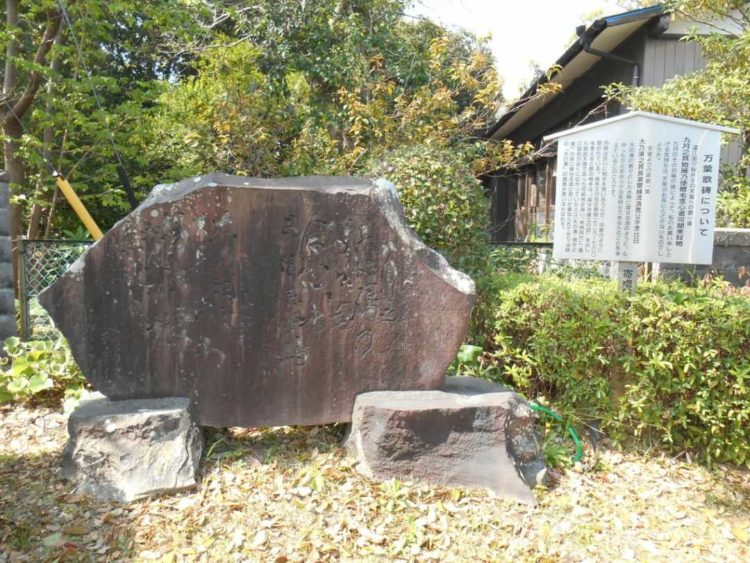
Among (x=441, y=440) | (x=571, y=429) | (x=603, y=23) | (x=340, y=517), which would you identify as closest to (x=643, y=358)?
(x=571, y=429)

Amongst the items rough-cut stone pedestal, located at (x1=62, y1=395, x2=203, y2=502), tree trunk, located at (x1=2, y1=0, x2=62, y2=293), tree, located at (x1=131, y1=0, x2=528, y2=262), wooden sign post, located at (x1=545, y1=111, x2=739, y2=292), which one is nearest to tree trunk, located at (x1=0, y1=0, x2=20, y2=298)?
tree trunk, located at (x1=2, y1=0, x2=62, y2=293)

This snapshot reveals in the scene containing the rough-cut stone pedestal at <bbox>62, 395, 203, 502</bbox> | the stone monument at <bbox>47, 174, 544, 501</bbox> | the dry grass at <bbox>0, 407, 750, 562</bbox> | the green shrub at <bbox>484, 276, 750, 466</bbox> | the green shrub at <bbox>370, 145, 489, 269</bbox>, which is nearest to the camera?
the dry grass at <bbox>0, 407, 750, 562</bbox>

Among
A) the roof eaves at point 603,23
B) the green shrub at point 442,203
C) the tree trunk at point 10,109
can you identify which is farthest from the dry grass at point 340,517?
the roof eaves at point 603,23

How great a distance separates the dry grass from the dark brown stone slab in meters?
0.38

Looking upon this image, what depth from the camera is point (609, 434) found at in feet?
14.5

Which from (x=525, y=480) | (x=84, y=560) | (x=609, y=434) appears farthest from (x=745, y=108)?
(x=84, y=560)

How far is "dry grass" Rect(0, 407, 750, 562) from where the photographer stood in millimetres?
3113

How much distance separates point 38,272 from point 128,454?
372 centimetres

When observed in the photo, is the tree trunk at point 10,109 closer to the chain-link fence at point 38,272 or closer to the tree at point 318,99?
the chain-link fence at point 38,272

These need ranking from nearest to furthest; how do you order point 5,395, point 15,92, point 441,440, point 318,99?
point 441,440 → point 5,395 → point 15,92 → point 318,99

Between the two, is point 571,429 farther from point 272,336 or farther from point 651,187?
point 272,336

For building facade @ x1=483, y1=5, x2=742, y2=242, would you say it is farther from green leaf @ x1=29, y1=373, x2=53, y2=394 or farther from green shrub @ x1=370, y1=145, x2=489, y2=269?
green leaf @ x1=29, y1=373, x2=53, y2=394

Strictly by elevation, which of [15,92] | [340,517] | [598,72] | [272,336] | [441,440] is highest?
[598,72]

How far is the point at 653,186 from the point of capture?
4449 mm
